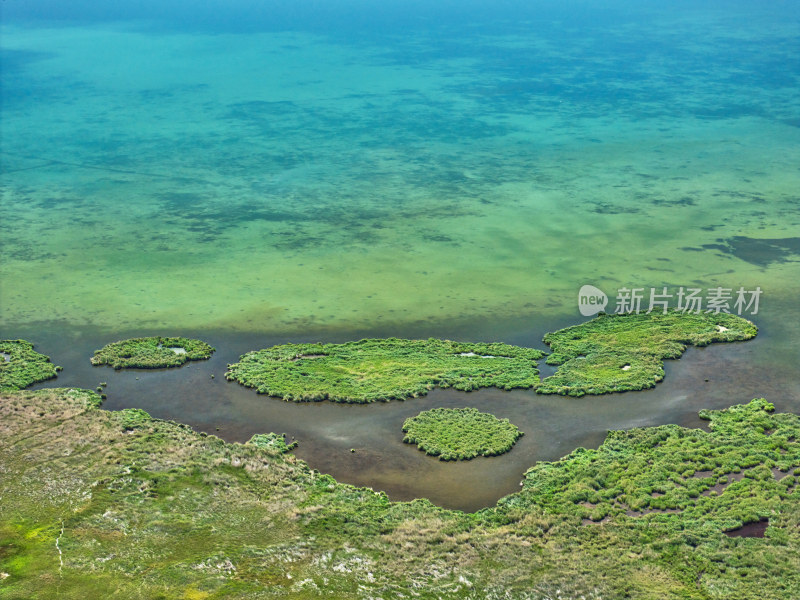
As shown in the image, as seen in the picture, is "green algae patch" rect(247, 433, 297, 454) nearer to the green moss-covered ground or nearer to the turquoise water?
the green moss-covered ground

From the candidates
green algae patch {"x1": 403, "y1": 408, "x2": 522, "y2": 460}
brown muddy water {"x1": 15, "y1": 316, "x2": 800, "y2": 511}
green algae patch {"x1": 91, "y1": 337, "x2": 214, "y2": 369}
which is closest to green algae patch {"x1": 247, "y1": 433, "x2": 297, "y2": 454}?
brown muddy water {"x1": 15, "y1": 316, "x2": 800, "y2": 511}

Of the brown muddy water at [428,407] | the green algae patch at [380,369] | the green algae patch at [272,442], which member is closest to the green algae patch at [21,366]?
the brown muddy water at [428,407]

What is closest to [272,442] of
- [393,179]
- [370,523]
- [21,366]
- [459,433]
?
[370,523]

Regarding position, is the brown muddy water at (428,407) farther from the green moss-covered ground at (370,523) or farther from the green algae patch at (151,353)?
the green moss-covered ground at (370,523)

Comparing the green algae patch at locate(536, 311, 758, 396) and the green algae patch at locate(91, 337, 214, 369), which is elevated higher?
the green algae patch at locate(536, 311, 758, 396)

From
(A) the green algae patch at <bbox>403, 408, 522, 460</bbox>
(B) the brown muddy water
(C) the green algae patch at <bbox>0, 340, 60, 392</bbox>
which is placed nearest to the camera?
(B) the brown muddy water

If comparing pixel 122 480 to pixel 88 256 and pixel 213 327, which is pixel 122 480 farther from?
pixel 88 256

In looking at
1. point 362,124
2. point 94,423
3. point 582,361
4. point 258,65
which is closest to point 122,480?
point 94,423
